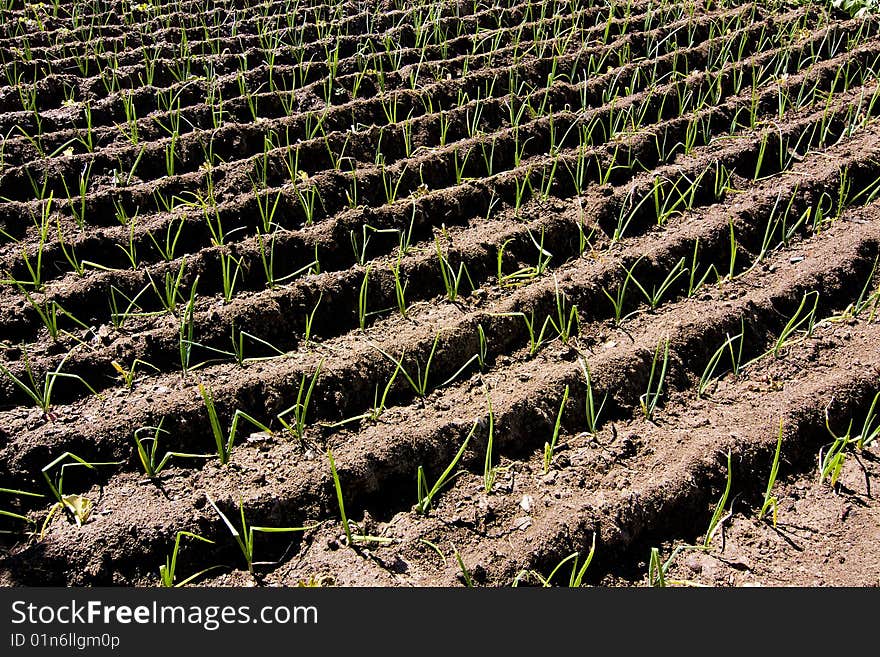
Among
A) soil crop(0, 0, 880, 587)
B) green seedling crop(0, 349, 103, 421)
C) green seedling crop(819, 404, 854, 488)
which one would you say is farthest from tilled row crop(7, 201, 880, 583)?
green seedling crop(0, 349, 103, 421)

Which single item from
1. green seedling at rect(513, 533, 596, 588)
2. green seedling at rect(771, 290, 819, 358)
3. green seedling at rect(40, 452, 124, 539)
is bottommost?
green seedling at rect(513, 533, 596, 588)

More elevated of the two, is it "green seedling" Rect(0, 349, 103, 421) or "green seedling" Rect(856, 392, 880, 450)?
"green seedling" Rect(0, 349, 103, 421)

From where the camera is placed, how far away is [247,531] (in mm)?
2182

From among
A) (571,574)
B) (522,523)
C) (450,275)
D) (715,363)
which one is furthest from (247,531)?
(715,363)

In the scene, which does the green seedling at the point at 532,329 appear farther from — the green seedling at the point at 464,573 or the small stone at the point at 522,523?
the green seedling at the point at 464,573

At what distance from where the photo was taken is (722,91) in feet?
14.4

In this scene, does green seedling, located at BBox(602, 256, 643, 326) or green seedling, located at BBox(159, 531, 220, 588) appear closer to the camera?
green seedling, located at BBox(159, 531, 220, 588)

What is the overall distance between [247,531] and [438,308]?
1.12 metres

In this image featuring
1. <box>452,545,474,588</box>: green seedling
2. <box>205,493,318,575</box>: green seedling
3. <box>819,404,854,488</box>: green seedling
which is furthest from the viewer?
<box>819,404,854,488</box>: green seedling

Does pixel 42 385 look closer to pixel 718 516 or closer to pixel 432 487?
pixel 432 487

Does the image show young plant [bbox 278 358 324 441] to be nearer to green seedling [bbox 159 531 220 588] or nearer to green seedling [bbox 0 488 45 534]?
green seedling [bbox 159 531 220 588]

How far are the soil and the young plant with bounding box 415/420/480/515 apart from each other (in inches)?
0.8

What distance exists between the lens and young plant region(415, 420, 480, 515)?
2199 millimetres

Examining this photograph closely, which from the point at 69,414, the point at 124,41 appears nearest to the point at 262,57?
the point at 124,41
